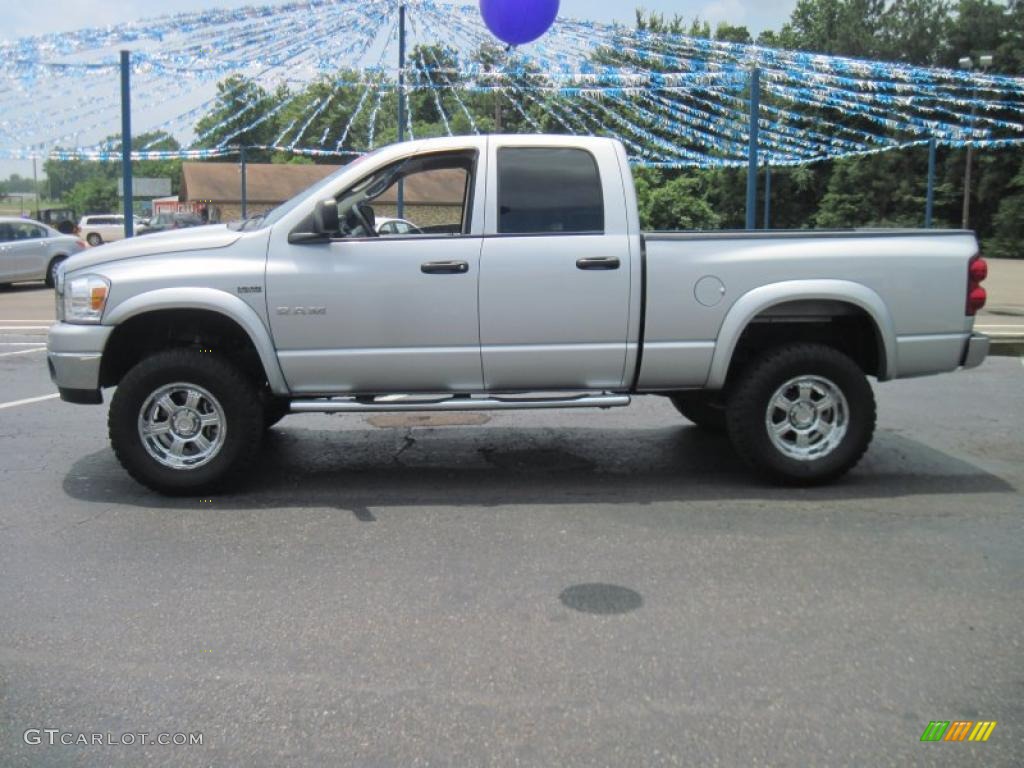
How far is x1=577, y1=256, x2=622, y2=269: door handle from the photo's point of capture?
566cm

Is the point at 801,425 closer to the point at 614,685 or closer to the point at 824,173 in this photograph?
the point at 614,685

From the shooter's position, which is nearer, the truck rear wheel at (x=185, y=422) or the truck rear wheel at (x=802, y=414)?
the truck rear wheel at (x=185, y=422)

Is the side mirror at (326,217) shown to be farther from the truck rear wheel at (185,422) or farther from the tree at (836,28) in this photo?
the tree at (836,28)

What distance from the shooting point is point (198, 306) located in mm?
5543

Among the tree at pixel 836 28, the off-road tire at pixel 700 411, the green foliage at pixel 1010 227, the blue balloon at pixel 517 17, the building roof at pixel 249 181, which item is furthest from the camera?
the tree at pixel 836 28

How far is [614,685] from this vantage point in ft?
11.3

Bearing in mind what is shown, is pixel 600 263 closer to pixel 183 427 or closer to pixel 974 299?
pixel 974 299

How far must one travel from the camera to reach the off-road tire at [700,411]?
6.98 metres

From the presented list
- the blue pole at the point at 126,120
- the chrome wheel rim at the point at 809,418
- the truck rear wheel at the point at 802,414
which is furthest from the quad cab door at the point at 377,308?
the blue pole at the point at 126,120

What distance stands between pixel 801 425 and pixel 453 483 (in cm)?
221

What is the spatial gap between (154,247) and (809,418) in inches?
161

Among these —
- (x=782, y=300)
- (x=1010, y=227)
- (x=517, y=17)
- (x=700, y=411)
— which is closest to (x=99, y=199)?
(x=1010, y=227)
